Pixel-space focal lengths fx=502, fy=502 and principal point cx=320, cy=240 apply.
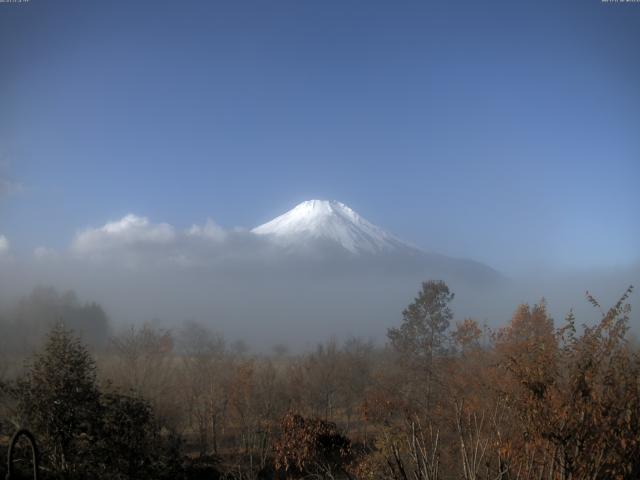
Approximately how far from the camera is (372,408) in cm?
2334

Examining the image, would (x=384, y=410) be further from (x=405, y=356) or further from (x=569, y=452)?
(x=569, y=452)

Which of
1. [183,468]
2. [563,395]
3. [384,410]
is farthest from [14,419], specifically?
[563,395]

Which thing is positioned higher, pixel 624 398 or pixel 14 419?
pixel 624 398

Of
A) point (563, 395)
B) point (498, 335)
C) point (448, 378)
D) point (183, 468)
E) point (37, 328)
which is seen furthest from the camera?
point (37, 328)

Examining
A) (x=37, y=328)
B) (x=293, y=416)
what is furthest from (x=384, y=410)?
(x=37, y=328)

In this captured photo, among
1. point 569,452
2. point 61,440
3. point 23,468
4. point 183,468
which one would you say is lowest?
point 183,468

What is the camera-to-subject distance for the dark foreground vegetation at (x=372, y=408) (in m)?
6.52

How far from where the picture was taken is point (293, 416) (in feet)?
63.6

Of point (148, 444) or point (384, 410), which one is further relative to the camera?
point (384, 410)

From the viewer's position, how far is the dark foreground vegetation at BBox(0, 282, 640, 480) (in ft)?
21.4

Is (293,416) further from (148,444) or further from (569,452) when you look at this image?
(569,452)

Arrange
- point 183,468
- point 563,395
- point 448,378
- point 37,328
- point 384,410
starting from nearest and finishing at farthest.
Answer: point 563,395
point 183,468
point 384,410
point 448,378
point 37,328

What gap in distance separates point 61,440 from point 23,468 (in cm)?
198

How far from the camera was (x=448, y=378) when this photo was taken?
27531 mm
